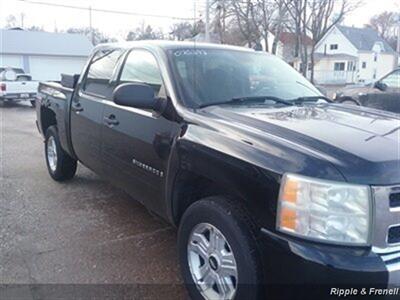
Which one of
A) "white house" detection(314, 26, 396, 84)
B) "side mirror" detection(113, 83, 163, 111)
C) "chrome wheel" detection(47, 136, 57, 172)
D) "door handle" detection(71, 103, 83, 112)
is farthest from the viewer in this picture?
"white house" detection(314, 26, 396, 84)

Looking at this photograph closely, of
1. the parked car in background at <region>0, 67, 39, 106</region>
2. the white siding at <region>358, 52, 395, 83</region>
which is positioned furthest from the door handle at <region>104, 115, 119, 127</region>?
the white siding at <region>358, 52, 395, 83</region>

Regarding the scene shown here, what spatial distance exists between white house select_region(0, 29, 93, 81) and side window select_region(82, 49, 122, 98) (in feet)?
106

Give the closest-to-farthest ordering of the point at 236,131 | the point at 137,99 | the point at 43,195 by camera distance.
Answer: the point at 236,131, the point at 137,99, the point at 43,195

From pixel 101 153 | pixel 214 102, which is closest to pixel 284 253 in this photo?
pixel 214 102

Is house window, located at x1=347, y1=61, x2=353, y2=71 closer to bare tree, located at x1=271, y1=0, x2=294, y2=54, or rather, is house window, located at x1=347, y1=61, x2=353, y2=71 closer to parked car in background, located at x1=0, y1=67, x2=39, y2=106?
bare tree, located at x1=271, y1=0, x2=294, y2=54

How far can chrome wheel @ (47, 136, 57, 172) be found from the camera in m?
5.99

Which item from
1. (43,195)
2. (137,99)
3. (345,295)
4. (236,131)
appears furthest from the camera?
(43,195)

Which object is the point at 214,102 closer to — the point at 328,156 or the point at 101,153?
the point at 328,156

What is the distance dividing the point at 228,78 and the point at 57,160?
→ 3.13 metres

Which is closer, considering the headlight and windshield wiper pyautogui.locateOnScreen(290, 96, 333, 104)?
the headlight

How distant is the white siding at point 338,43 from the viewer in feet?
196

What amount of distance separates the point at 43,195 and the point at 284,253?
3.92 metres

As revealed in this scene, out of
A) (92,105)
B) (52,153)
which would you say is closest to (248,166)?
(92,105)

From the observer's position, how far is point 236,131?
2.72 m
